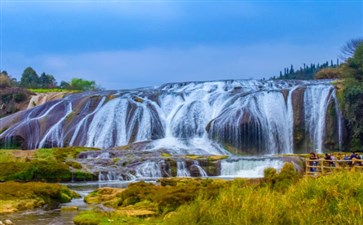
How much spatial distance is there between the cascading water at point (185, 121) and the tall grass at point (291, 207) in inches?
1180

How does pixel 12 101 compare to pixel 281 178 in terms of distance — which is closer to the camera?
pixel 281 178

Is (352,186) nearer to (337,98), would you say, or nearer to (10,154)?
(10,154)

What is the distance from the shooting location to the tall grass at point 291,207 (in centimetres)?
997

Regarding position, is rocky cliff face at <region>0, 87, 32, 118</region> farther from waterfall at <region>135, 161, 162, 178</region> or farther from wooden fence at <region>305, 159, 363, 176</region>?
wooden fence at <region>305, 159, 363, 176</region>

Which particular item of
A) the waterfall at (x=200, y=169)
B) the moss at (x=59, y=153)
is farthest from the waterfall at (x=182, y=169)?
the moss at (x=59, y=153)

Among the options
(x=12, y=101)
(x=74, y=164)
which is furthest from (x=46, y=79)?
(x=74, y=164)

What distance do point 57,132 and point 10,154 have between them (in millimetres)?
13325

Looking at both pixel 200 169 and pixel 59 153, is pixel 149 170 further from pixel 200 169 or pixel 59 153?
pixel 59 153

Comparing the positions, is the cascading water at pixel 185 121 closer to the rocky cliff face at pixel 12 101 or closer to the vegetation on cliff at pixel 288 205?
the rocky cliff face at pixel 12 101

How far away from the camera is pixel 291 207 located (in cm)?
1058

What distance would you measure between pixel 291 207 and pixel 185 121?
3985 cm

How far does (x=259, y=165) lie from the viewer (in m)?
33.6

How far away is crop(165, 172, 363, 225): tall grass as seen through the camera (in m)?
9.97

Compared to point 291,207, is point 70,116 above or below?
above
